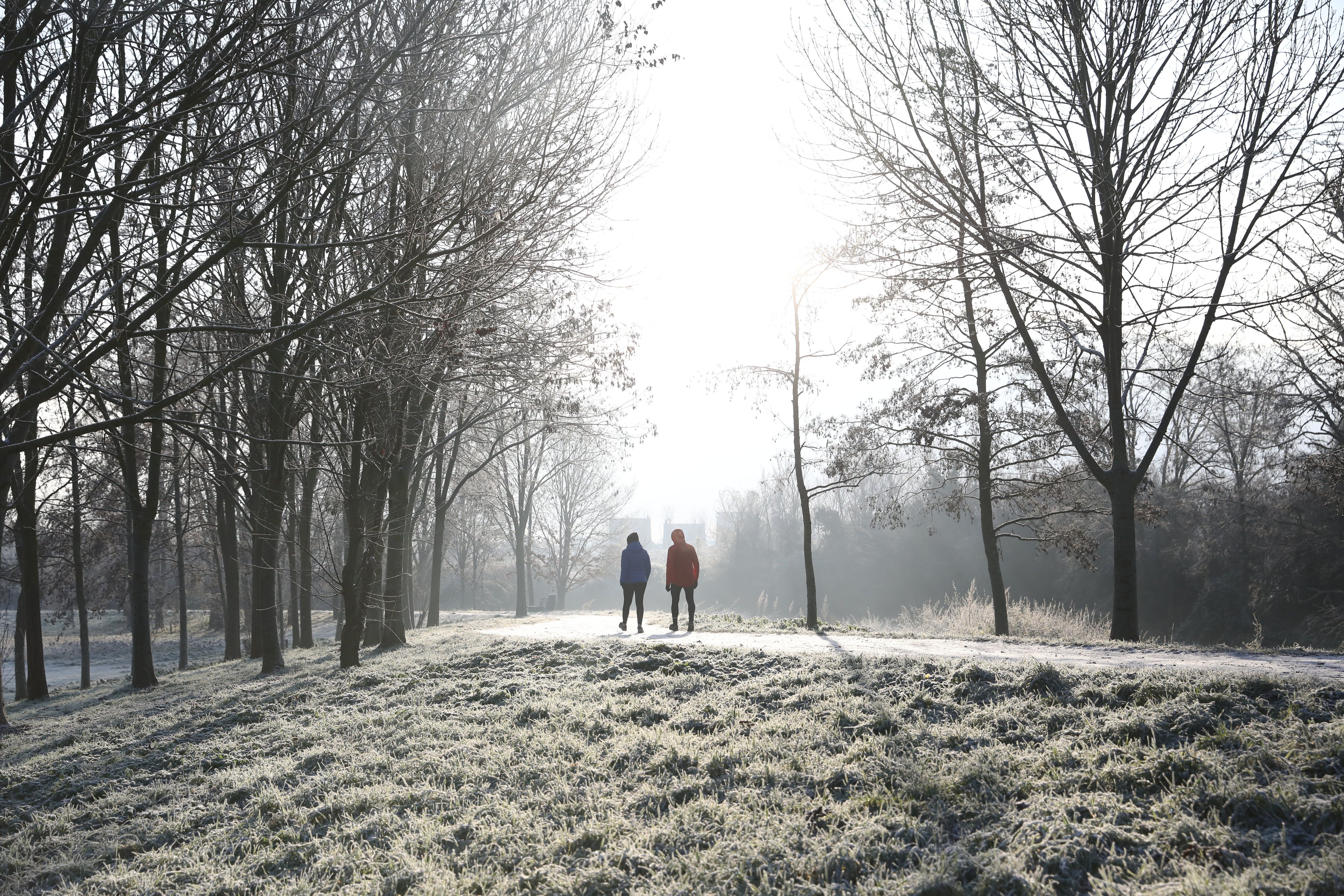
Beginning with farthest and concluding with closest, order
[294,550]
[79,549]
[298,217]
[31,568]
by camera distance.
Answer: [294,550] → [79,549] → [31,568] → [298,217]

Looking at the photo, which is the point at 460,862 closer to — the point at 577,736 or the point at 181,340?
the point at 577,736

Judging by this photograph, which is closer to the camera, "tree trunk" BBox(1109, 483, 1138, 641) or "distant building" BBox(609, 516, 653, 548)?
"tree trunk" BBox(1109, 483, 1138, 641)

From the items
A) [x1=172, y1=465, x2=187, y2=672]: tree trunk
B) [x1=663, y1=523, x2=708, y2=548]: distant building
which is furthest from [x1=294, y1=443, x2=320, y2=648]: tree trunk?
[x1=663, y1=523, x2=708, y2=548]: distant building

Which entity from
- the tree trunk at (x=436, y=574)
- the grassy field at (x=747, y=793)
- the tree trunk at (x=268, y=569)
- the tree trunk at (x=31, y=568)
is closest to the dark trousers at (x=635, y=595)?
the grassy field at (x=747, y=793)

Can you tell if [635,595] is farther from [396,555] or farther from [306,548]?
A: [306,548]

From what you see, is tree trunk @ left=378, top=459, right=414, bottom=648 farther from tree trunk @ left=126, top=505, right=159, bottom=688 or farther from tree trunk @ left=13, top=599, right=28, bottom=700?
tree trunk @ left=13, top=599, right=28, bottom=700

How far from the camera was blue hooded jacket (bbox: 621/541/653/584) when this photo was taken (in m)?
13.3

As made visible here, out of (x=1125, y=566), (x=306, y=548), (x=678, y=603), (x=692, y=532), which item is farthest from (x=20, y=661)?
(x=692, y=532)

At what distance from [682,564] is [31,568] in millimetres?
11673

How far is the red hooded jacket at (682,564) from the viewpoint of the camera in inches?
504

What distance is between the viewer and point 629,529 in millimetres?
68875

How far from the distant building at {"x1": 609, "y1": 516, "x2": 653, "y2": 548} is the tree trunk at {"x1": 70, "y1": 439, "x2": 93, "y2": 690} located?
1152 cm

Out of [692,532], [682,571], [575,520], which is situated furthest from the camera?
[692,532]

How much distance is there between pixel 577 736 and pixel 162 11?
5.84 metres
